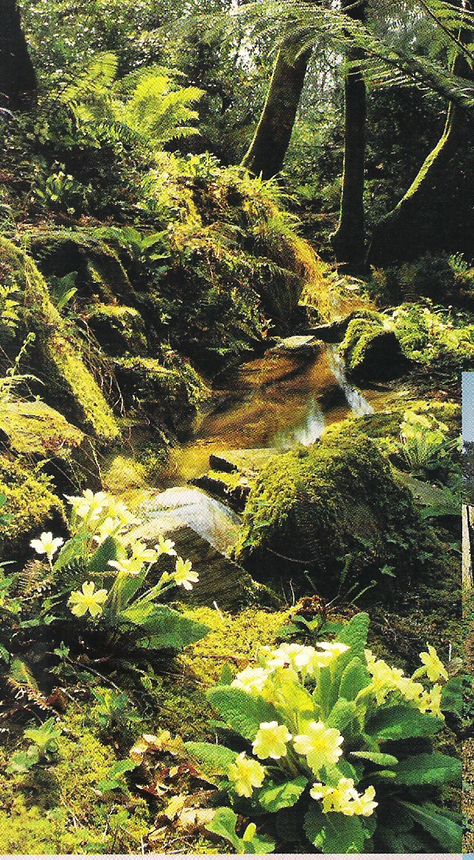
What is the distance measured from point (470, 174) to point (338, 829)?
201 cm

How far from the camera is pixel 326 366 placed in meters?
2.62

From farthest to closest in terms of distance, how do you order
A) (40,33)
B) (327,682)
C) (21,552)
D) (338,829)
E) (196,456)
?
(40,33)
(196,456)
(21,552)
(327,682)
(338,829)

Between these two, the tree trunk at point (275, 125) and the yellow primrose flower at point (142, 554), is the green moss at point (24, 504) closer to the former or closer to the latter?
the yellow primrose flower at point (142, 554)

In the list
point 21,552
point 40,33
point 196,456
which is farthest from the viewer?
point 40,33

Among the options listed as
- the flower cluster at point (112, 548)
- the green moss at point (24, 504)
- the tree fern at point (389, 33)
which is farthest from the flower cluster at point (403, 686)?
the tree fern at point (389, 33)

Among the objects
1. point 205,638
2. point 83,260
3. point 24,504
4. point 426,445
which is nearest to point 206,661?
point 205,638

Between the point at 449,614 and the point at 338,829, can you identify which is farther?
the point at 449,614

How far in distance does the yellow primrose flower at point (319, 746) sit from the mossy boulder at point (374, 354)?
1.14 metres

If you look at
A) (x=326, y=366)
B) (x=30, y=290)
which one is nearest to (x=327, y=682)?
(x=326, y=366)

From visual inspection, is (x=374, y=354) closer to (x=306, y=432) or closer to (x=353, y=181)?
(x=306, y=432)

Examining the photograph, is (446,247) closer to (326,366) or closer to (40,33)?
(326,366)

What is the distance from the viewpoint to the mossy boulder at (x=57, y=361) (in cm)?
249

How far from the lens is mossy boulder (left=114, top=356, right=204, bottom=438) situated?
2.52 m

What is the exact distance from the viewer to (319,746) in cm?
189
